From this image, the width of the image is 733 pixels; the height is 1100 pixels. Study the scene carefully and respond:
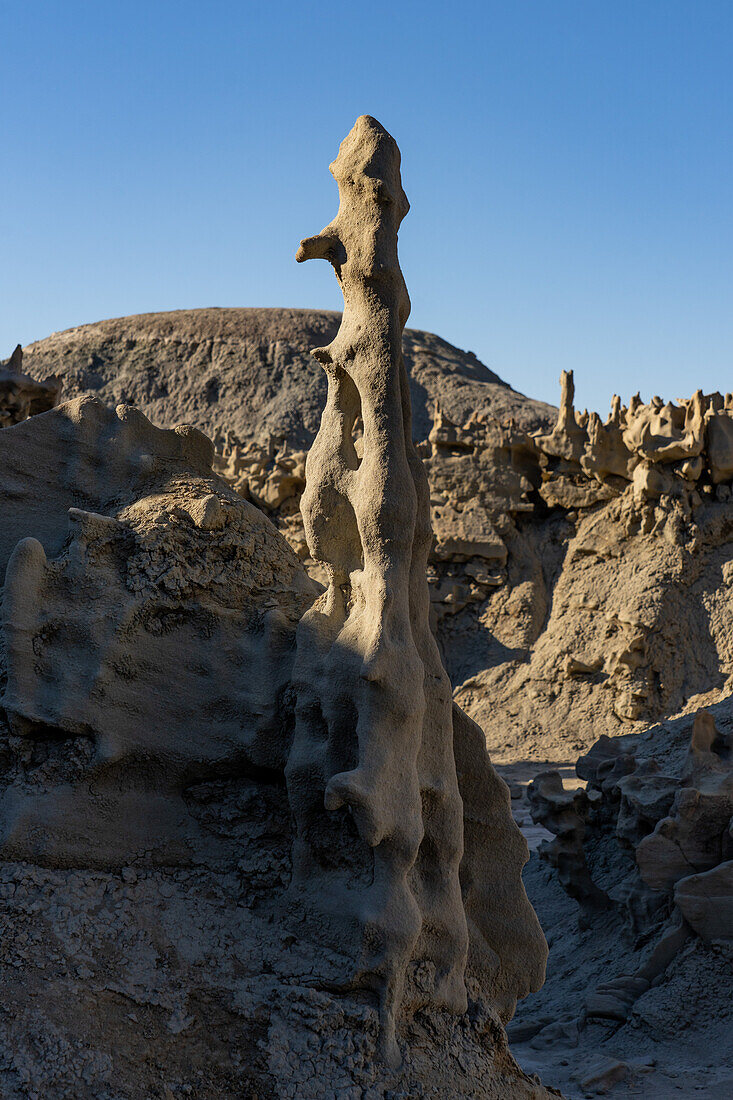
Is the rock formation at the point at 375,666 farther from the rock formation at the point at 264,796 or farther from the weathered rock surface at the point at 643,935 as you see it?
the weathered rock surface at the point at 643,935

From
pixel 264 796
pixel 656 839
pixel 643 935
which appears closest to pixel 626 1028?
pixel 643 935

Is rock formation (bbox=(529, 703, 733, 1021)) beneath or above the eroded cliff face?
beneath

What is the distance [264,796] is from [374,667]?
59 centimetres

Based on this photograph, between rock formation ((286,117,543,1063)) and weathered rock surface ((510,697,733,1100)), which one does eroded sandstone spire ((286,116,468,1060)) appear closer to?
rock formation ((286,117,543,1063))

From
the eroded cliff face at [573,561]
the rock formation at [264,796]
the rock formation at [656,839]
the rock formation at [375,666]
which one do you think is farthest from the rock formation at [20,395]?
the rock formation at [375,666]

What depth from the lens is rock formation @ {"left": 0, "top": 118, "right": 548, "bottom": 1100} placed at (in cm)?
253

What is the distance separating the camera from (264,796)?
3023mm

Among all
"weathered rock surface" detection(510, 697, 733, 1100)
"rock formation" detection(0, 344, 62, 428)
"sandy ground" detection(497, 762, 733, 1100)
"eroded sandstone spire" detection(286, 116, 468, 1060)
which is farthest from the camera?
"rock formation" detection(0, 344, 62, 428)

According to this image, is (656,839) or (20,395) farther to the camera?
(20,395)

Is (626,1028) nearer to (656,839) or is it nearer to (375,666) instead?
(656,839)

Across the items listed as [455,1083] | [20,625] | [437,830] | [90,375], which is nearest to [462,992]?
[455,1083]

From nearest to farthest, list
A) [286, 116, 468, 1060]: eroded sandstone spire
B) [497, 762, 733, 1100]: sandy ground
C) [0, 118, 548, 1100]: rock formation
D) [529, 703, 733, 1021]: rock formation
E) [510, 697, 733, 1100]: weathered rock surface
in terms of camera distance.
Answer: [0, 118, 548, 1100]: rock formation < [286, 116, 468, 1060]: eroded sandstone spire < [497, 762, 733, 1100]: sandy ground < [510, 697, 733, 1100]: weathered rock surface < [529, 703, 733, 1021]: rock formation

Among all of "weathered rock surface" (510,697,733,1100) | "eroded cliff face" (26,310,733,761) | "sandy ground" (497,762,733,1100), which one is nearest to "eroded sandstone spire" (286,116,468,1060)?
"sandy ground" (497,762,733,1100)

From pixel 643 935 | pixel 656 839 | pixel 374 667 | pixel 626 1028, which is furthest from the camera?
pixel 643 935
